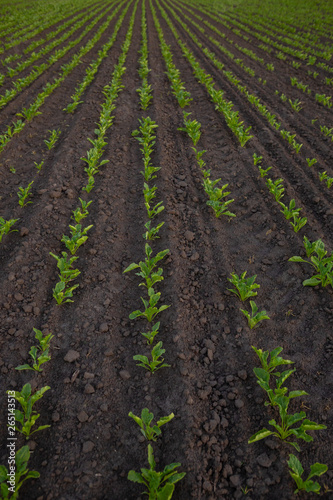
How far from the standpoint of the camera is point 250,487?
7.10 feet

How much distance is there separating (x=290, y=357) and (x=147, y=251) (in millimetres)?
2024

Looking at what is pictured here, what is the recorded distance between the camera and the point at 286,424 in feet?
7.72

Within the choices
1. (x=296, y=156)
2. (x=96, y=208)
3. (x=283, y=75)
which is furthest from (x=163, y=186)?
(x=283, y=75)

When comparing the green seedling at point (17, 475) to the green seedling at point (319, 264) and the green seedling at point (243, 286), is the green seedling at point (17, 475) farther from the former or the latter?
the green seedling at point (319, 264)

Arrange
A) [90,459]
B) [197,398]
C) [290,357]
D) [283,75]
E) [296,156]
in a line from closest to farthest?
1. [90,459]
2. [197,398]
3. [290,357]
4. [296,156]
5. [283,75]

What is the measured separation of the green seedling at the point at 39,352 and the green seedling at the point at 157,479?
1254 mm

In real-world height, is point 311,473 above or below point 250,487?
above

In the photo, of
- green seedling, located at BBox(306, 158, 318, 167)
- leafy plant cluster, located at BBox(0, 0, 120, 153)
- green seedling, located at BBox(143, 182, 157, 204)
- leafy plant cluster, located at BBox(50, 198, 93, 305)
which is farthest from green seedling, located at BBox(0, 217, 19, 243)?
green seedling, located at BBox(306, 158, 318, 167)

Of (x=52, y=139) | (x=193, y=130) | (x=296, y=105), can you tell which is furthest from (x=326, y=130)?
(x=52, y=139)

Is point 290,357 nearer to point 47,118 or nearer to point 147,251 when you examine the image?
point 147,251

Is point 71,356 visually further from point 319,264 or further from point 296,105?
point 296,105

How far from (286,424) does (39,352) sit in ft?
7.76

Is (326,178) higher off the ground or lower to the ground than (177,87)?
lower

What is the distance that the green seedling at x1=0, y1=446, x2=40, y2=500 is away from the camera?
2006 millimetres
